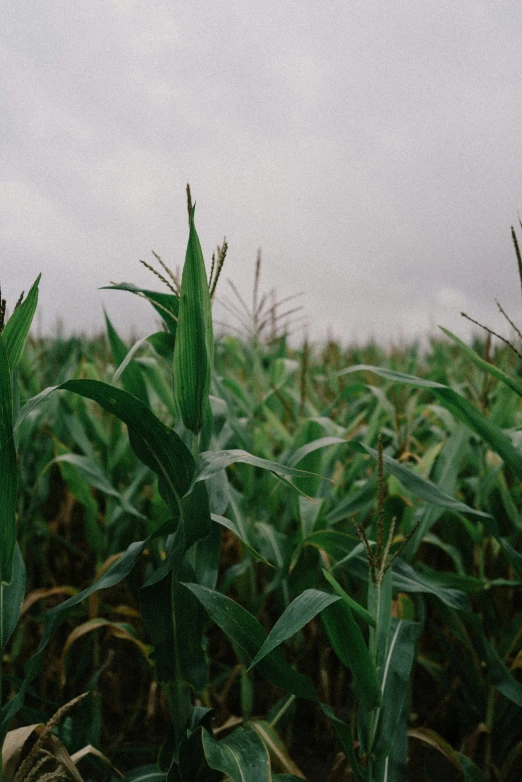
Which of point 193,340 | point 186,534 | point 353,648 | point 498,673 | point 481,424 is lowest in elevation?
point 498,673

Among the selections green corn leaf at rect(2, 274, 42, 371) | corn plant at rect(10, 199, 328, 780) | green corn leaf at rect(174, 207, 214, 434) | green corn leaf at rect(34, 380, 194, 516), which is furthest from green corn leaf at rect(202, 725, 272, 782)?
green corn leaf at rect(2, 274, 42, 371)

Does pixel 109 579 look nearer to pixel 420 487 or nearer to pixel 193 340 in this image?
pixel 193 340

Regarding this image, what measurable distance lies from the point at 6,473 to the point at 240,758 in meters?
0.44

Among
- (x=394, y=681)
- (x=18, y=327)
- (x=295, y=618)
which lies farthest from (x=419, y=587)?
(x=18, y=327)

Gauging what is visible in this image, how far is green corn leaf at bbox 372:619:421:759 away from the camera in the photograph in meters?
0.76

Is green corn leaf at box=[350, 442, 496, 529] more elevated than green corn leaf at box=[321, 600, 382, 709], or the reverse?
green corn leaf at box=[350, 442, 496, 529]

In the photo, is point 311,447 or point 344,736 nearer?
point 344,736

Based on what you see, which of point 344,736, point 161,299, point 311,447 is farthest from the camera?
point 311,447

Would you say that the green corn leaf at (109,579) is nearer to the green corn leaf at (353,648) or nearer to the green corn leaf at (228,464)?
the green corn leaf at (228,464)

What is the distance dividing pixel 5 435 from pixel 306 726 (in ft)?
3.14

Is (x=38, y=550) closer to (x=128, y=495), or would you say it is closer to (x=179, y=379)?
(x=128, y=495)

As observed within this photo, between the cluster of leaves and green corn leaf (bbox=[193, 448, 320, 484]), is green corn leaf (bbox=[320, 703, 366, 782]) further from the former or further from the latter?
green corn leaf (bbox=[193, 448, 320, 484])

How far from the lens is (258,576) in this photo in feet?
4.43

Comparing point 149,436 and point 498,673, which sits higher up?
point 149,436
